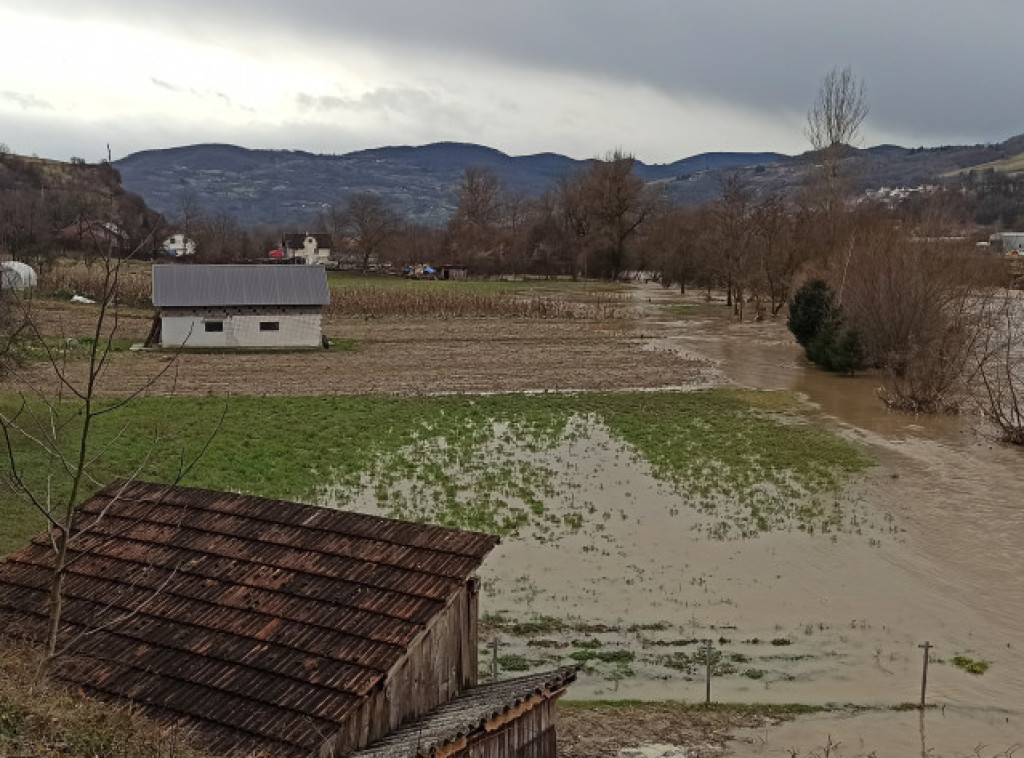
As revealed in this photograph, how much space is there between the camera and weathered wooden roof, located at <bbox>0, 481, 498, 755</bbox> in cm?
740

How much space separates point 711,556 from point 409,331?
37867 millimetres

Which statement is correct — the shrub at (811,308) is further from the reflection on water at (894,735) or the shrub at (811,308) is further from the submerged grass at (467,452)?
the reflection on water at (894,735)

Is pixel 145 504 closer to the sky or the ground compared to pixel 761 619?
closer to the sky

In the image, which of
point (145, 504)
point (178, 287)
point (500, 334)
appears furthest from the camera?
point (500, 334)

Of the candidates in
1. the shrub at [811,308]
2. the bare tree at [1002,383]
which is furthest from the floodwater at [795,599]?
the shrub at [811,308]

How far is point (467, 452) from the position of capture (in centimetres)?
2527

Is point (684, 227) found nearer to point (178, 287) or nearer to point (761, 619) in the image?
point (178, 287)

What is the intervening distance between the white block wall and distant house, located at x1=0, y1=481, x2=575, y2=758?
3574cm

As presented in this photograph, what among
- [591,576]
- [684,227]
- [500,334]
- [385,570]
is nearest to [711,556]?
[591,576]

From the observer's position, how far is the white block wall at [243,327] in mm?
43719

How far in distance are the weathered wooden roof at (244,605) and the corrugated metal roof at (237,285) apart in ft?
116

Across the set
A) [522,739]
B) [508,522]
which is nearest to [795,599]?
[508,522]

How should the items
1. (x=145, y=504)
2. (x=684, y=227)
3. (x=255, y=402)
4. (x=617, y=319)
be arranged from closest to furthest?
(x=145, y=504)
(x=255, y=402)
(x=617, y=319)
(x=684, y=227)

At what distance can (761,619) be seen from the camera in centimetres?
1502
